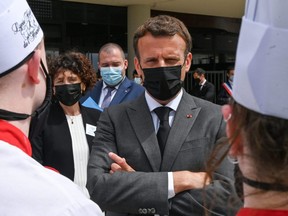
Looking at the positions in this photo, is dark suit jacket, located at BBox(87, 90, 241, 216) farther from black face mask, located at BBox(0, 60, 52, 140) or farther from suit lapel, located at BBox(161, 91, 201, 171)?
black face mask, located at BBox(0, 60, 52, 140)

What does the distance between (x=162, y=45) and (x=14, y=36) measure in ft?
3.30

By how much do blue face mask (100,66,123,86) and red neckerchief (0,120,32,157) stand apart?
339cm

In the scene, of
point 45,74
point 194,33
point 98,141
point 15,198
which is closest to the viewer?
point 15,198

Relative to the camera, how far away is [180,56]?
233 centimetres

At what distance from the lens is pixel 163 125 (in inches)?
86.8

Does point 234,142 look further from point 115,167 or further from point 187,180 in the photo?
point 115,167

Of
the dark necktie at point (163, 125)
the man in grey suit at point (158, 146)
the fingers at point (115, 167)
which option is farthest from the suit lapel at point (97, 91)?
the fingers at point (115, 167)

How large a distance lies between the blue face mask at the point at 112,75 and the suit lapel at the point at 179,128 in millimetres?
2475

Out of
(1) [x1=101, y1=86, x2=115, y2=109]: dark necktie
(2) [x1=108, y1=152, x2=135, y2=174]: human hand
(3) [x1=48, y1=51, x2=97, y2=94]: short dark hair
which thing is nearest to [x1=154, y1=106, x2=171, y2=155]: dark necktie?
(2) [x1=108, y1=152, x2=135, y2=174]: human hand

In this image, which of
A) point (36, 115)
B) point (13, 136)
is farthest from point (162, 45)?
point (13, 136)

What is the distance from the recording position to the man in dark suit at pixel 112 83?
4480mm

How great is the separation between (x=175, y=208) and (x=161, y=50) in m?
0.79

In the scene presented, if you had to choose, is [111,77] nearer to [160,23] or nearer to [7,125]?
[160,23]

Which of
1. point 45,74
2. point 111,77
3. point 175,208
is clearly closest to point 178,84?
point 175,208
